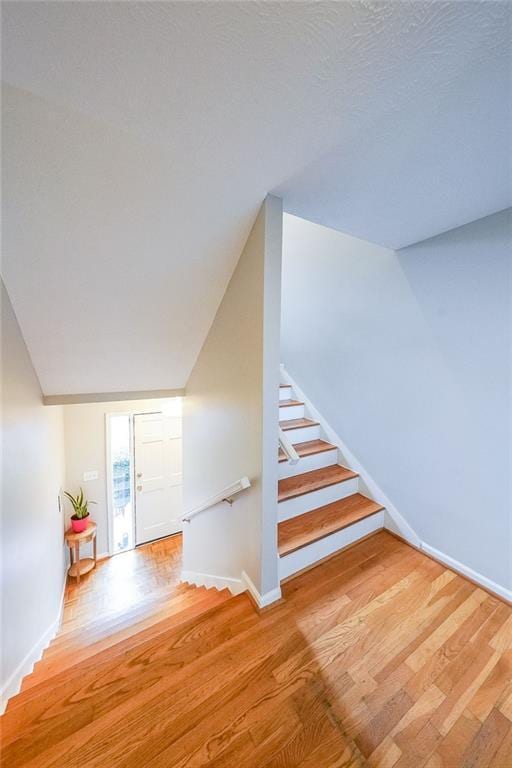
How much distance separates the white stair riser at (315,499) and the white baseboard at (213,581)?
47cm

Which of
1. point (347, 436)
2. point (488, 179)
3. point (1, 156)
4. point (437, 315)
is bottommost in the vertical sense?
point (347, 436)

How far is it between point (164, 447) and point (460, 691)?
385 centimetres

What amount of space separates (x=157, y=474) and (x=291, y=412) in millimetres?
2647

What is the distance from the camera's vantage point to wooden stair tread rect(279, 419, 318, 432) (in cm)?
250

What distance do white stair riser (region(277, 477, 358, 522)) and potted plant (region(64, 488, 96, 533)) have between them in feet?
10.0

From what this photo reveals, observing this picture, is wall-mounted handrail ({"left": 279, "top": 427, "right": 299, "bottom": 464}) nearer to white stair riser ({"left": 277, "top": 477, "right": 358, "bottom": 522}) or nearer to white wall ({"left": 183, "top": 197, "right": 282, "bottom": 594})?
white wall ({"left": 183, "top": 197, "right": 282, "bottom": 594})

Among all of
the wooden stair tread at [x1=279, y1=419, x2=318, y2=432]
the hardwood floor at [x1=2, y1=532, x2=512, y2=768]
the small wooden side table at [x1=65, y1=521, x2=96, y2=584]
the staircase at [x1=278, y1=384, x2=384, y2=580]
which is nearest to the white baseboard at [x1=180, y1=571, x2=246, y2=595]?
the hardwood floor at [x1=2, y1=532, x2=512, y2=768]

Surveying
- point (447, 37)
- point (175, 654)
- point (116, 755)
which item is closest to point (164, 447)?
point (175, 654)

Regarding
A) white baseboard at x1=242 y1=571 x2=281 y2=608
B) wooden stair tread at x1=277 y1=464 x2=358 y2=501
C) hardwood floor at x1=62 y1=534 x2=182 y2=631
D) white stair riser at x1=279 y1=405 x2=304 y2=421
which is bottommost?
hardwood floor at x1=62 y1=534 x2=182 y2=631

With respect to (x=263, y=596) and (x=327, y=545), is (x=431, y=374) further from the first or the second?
(x=263, y=596)

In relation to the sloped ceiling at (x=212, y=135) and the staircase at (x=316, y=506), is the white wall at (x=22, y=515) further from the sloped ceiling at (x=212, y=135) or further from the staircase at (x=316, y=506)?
the staircase at (x=316, y=506)

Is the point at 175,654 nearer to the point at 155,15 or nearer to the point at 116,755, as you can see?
the point at 116,755

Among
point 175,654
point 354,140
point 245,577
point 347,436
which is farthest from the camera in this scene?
point 347,436

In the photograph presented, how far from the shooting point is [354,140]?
987 millimetres
